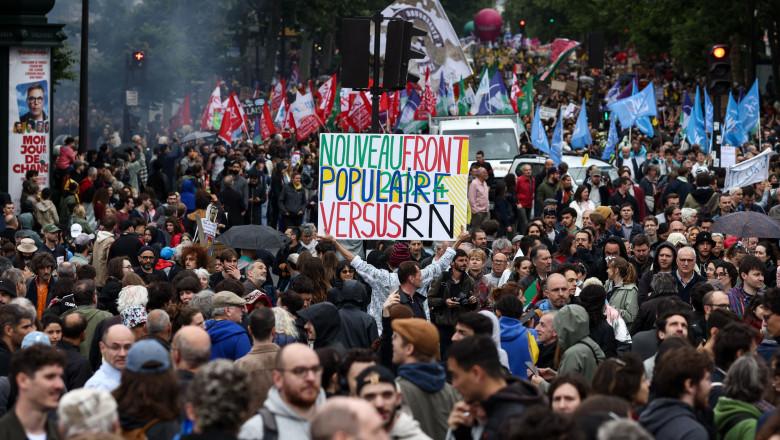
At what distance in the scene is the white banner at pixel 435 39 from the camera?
1069 inches

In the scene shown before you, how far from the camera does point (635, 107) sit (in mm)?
24844

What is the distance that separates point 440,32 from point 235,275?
16775 mm

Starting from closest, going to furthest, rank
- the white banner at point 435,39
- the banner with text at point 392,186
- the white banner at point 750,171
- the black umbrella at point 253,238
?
the banner with text at point 392,186 → the black umbrella at point 253,238 → the white banner at point 750,171 → the white banner at point 435,39

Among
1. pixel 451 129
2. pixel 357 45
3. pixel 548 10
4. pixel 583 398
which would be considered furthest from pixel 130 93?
pixel 548 10

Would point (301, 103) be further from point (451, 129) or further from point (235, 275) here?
point (235, 275)

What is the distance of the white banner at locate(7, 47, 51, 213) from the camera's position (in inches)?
760

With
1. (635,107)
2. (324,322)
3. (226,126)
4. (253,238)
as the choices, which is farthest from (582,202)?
(226,126)

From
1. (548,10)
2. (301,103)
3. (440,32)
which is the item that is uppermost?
(548,10)

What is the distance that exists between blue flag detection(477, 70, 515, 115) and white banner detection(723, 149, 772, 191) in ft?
34.8

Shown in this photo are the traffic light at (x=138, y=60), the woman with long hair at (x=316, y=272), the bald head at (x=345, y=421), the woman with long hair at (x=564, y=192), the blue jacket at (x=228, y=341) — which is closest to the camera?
the bald head at (x=345, y=421)

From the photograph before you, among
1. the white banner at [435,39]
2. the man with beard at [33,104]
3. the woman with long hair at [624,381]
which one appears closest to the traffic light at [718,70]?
the white banner at [435,39]

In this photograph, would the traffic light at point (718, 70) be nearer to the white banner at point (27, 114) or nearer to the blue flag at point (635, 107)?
the blue flag at point (635, 107)

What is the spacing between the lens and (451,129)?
24.4m

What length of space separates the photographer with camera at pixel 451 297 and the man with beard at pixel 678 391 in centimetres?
345
